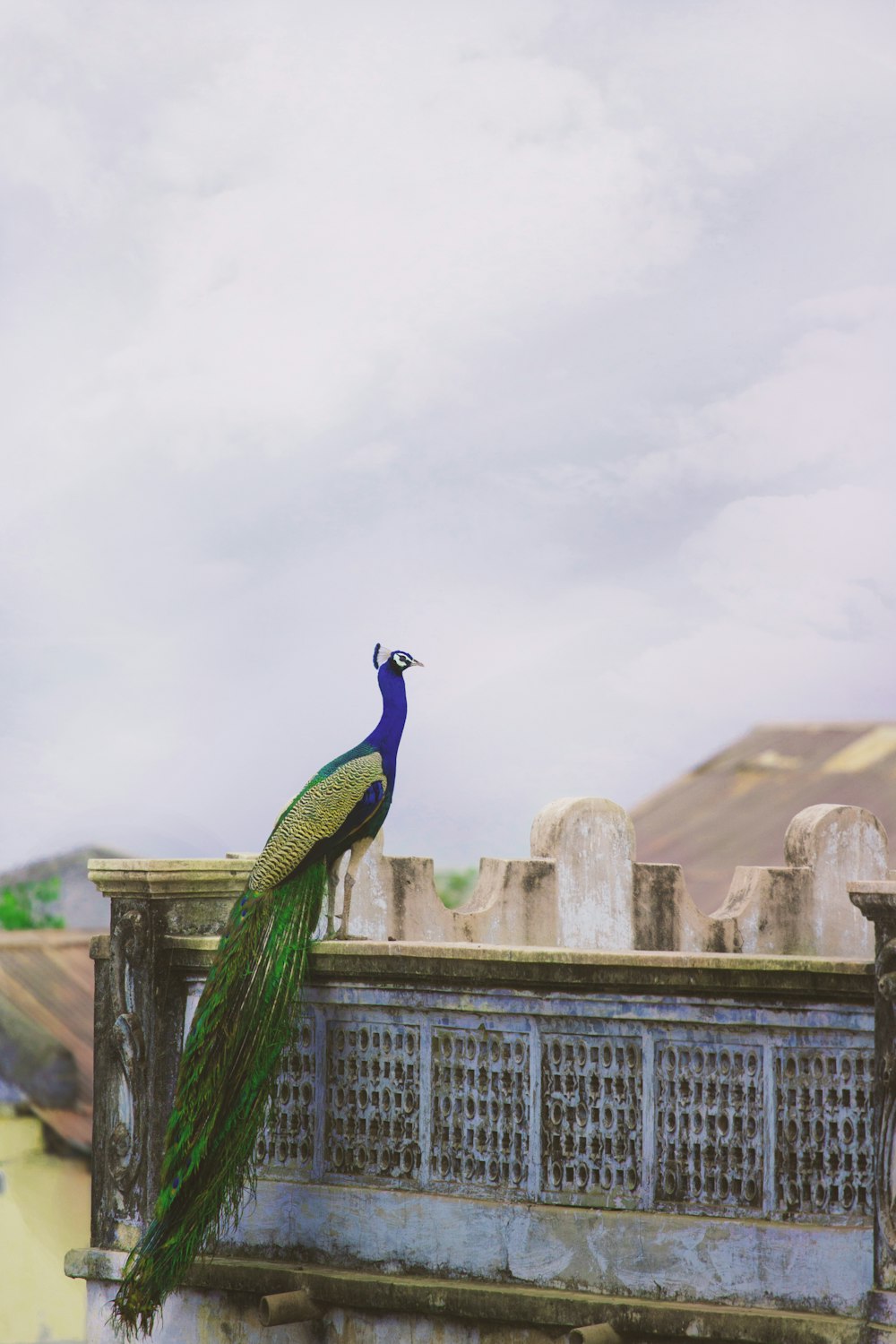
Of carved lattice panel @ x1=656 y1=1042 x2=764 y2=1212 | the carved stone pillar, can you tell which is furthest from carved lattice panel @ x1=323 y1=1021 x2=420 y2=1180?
the carved stone pillar

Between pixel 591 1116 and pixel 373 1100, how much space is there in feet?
3.53

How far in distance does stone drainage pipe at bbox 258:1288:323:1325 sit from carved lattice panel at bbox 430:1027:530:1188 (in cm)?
77

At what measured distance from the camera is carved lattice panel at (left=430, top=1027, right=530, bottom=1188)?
7617 mm

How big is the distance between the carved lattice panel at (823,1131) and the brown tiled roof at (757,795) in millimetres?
15250

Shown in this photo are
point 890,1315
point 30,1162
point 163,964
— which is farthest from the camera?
point 30,1162

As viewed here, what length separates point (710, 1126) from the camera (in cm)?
720

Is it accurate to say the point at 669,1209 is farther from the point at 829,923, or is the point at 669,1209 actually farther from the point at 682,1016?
the point at 829,923

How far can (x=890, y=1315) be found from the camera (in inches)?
255

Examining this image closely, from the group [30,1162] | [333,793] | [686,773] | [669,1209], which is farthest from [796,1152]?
[686,773]

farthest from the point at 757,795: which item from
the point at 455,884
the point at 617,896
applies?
the point at 617,896

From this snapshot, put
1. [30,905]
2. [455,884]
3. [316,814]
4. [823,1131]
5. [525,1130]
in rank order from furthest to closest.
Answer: [455,884]
[30,905]
[316,814]
[525,1130]
[823,1131]

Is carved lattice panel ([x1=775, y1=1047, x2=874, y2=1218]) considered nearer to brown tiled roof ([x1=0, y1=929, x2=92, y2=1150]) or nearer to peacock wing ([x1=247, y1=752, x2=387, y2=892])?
peacock wing ([x1=247, y1=752, x2=387, y2=892])

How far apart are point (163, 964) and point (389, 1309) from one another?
1.93m

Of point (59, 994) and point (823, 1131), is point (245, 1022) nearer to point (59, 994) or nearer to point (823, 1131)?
point (823, 1131)
